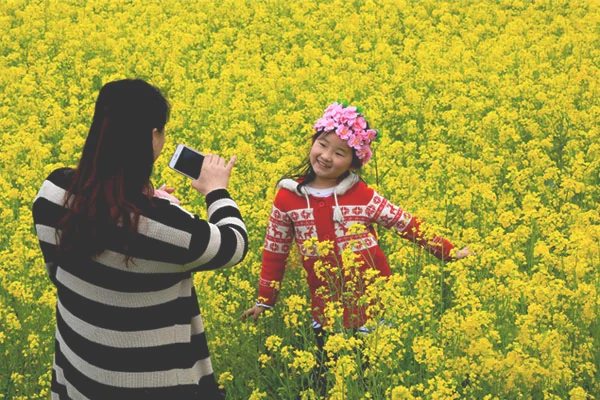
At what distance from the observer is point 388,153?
242 inches

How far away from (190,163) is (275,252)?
998 millimetres

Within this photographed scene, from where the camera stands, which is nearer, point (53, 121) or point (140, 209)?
point (140, 209)

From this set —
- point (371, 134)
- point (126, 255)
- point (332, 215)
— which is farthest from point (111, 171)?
point (371, 134)

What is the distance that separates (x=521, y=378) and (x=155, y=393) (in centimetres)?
135

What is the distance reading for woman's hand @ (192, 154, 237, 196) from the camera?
2.83 meters

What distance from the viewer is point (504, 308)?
11.8 feet

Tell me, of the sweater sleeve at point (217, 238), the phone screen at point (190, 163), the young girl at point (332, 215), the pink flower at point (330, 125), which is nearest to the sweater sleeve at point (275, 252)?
the young girl at point (332, 215)

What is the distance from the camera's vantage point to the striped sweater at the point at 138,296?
248 cm

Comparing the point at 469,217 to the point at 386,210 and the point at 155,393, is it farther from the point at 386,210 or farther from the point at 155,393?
the point at 155,393

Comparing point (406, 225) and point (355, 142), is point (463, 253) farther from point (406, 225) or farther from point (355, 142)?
point (355, 142)

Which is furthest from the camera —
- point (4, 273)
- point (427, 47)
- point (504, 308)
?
point (427, 47)

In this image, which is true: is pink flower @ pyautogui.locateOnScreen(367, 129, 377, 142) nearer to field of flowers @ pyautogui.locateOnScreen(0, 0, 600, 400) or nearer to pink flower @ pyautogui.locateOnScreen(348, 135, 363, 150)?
pink flower @ pyautogui.locateOnScreen(348, 135, 363, 150)

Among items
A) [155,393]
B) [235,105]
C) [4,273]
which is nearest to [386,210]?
[155,393]

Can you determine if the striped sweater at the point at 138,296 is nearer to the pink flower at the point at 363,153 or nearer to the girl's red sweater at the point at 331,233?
the girl's red sweater at the point at 331,233
